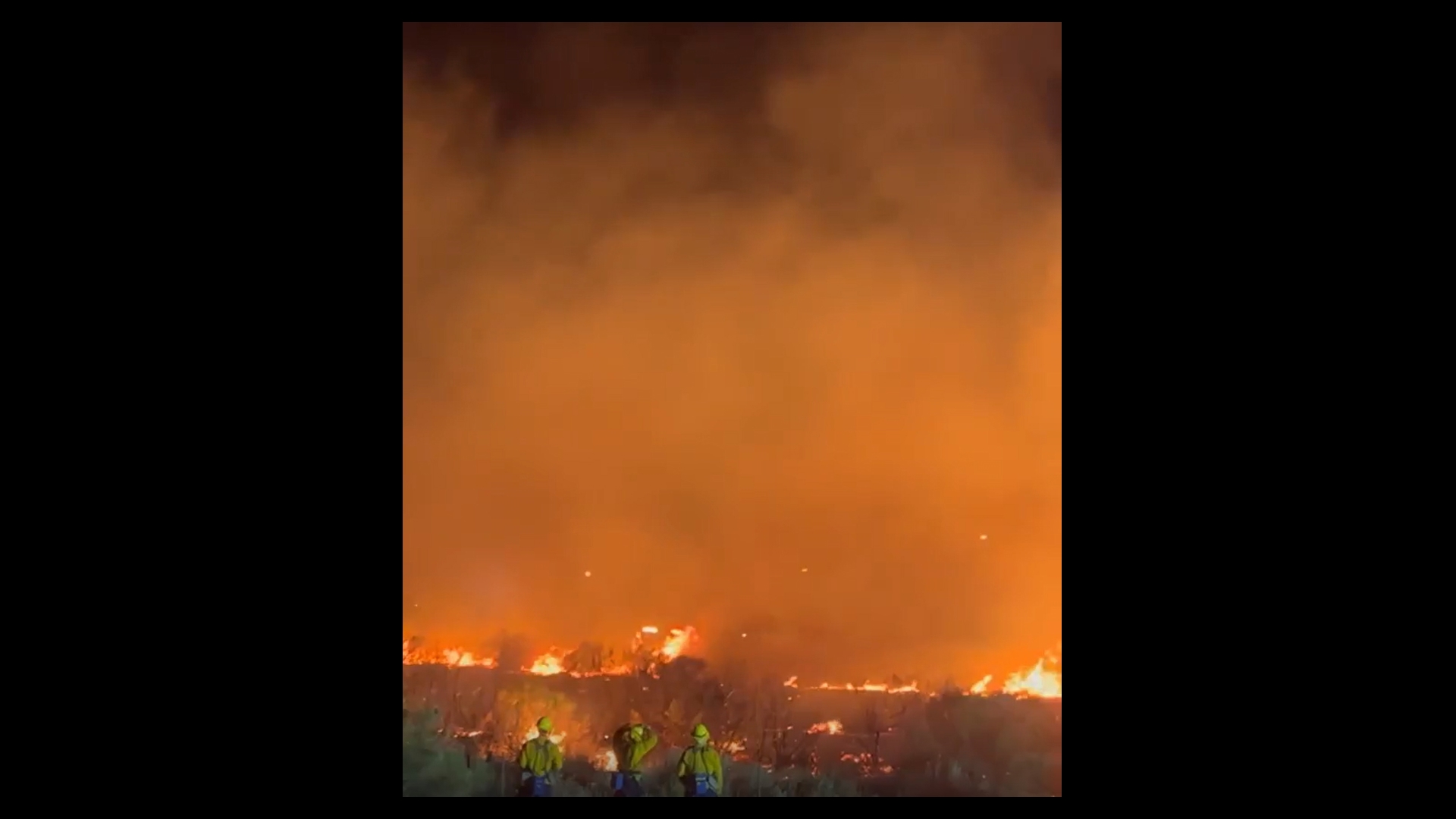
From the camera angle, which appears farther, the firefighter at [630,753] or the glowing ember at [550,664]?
the glowing ember at [550,664]

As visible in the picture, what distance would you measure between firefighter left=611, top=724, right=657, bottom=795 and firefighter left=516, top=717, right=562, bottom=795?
0.30 meters

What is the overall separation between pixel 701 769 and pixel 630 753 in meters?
0.37

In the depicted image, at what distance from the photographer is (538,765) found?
645cm

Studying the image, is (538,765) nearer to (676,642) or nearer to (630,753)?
(630,753)

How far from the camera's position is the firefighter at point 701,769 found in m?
6.40

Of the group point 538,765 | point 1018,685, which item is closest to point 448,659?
point 538,765

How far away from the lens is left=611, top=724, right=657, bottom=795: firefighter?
253 inches

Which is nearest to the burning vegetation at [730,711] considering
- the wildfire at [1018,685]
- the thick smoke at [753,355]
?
the wildfire at [1018,685]

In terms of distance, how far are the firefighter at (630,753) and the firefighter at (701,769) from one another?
19cm

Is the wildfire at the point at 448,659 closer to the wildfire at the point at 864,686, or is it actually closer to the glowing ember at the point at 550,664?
the glowing ember at the point at 550,664

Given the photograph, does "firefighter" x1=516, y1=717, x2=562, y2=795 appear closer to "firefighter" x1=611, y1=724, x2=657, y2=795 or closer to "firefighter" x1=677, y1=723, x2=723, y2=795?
"firefighter" x1=611, y1=724, x2=657, y2=795
